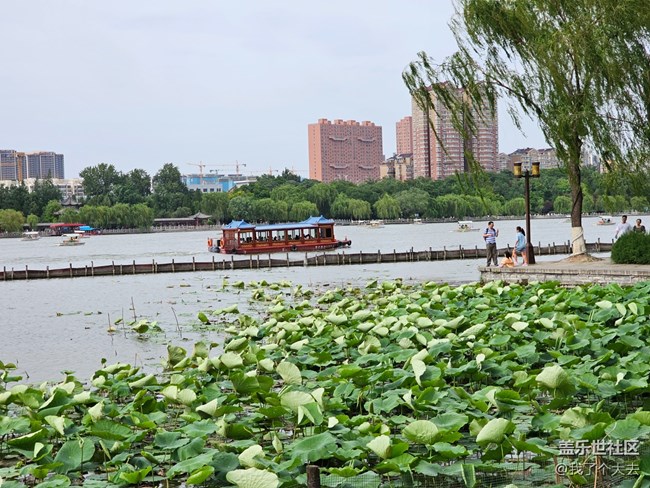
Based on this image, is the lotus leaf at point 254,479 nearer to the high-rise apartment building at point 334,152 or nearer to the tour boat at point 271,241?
the tour boat at point 271,241

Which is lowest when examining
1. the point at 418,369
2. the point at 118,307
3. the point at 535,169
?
the point at 118,307

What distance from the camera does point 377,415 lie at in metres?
5.15

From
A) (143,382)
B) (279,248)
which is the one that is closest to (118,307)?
(143,382)

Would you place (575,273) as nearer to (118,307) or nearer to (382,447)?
A: (118,307)

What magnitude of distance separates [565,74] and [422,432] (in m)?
14.8

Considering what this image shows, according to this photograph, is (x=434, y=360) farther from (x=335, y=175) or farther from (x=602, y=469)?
(x=335, y=175)

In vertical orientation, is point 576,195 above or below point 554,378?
above

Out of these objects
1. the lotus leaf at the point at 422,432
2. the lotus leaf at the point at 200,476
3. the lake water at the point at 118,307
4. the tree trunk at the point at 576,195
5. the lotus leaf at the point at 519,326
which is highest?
the tree trunk at the point at 576,195

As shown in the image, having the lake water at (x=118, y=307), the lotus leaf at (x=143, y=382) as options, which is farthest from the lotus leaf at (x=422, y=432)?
the lake water at (x=118, y=307)

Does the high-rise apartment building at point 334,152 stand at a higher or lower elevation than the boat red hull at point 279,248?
higher

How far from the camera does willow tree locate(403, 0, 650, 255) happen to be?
1691 centimetres

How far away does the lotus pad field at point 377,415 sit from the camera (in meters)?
4.15

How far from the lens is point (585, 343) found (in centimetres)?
655

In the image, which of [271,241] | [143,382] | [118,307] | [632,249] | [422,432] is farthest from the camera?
[271,241]
